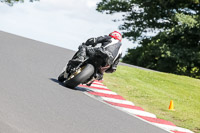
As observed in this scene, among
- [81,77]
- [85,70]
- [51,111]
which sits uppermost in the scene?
[85,70]

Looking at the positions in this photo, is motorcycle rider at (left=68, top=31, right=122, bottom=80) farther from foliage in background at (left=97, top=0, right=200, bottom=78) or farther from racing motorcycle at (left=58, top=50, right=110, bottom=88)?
foliage in background at (left=97, top=0, right=200, bottom=78)

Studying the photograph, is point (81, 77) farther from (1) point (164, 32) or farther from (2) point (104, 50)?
(1) point (164, 32)

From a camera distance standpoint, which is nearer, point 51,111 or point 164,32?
point 51,111

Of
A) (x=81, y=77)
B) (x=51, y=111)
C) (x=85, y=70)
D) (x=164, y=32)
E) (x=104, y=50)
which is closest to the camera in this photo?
(x=51, y=111)

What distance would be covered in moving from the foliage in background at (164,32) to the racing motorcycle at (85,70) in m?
20.7

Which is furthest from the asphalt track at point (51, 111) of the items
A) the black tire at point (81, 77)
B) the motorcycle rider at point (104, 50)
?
the motorcycle rider at point (104, 50)

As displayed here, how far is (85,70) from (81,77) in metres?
0.22

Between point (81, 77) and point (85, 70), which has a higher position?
point (85, 70)

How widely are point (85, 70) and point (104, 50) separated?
25.9 inches

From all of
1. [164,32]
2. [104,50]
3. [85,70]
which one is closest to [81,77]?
[85,70]

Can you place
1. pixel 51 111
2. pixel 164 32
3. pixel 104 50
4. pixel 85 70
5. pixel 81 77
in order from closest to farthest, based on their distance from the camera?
pixel 51 111, pixel 81 77, pixel 85 70, pixel 104 50, pixel 164 32

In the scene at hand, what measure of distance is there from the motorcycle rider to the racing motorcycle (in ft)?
0.19

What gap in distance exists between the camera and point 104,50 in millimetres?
10266

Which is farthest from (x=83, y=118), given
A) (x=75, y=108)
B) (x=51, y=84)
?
(x=51, y=84)
